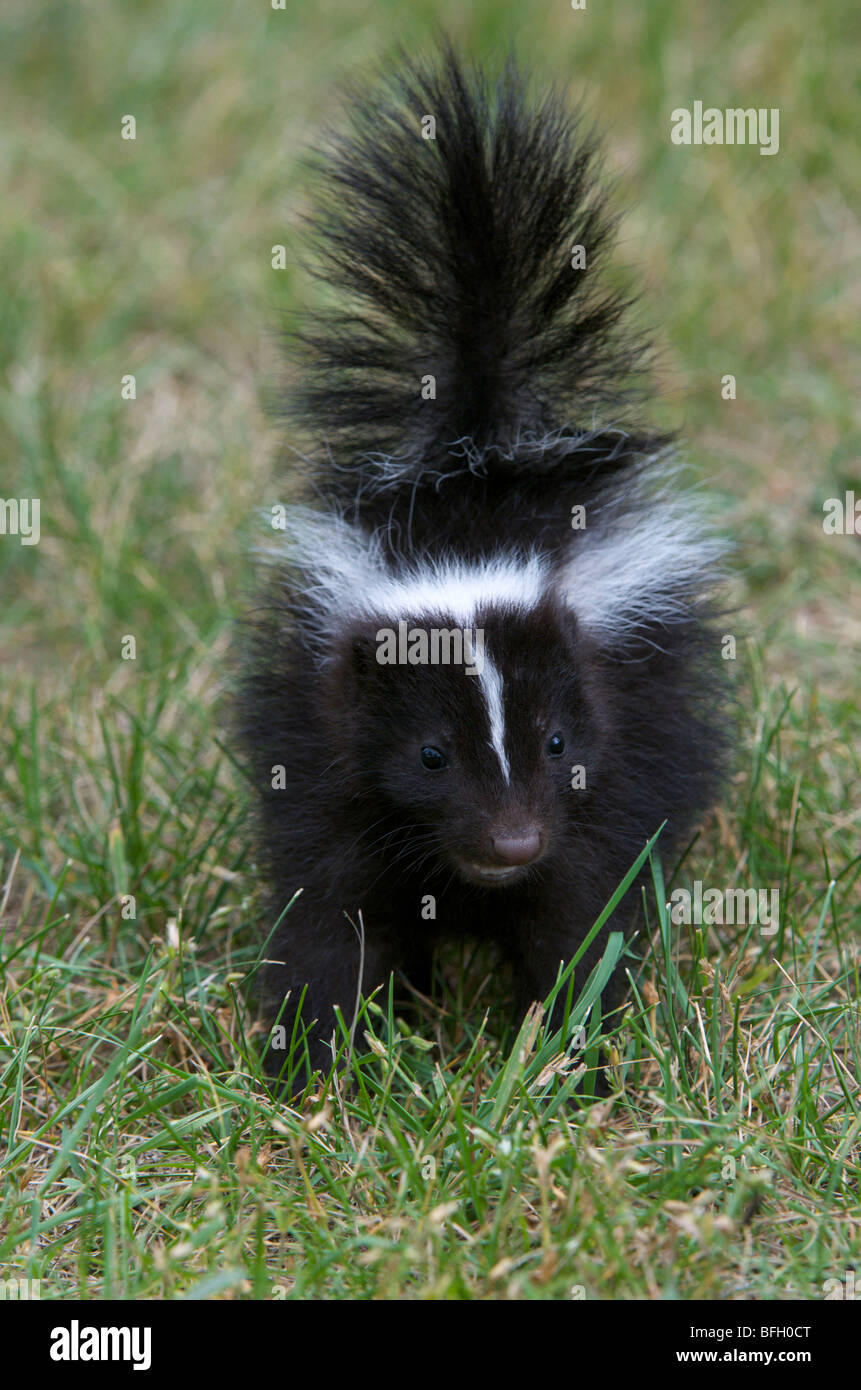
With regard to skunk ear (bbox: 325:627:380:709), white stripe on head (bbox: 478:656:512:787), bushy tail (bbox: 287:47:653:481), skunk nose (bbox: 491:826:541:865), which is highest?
bushy tail (bbox: 287:47:653:481)

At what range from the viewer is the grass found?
388 cm

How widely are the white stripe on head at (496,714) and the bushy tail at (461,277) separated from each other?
914 millimetres

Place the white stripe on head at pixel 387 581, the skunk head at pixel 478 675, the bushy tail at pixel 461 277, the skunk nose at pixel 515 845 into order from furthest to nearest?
the bushy tail at pixel 461 277, the white stripe on head at pixel 387 581, the skunk head at pixel 478 675, the skunk nose at pixel 515 845

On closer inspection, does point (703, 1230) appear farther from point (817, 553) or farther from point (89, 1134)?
point (817, 553)

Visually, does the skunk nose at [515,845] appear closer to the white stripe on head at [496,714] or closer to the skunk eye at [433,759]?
the white stripe on head at [496,714]

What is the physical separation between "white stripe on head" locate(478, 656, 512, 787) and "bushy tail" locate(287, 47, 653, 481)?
91 cm

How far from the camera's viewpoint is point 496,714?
418 cm

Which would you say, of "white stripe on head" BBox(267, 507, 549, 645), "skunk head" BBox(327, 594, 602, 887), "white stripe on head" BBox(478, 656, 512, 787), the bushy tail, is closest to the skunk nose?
"skunk head" BBox(327, 594, 602, 887)

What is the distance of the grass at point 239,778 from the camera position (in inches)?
153

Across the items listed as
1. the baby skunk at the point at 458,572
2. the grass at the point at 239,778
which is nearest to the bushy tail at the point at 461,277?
the baby skunk at the point at 458,572

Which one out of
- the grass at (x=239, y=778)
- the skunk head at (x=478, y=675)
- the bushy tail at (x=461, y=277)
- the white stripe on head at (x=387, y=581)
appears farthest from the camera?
the bushy tail at (x=461, y=277)

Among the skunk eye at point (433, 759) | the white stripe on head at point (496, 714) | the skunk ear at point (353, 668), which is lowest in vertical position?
the skunk eye at point (433, 759)

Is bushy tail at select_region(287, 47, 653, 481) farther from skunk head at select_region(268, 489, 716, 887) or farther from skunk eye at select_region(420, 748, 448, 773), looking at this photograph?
skunk eye at select_region(420, 748, 448, 773)
